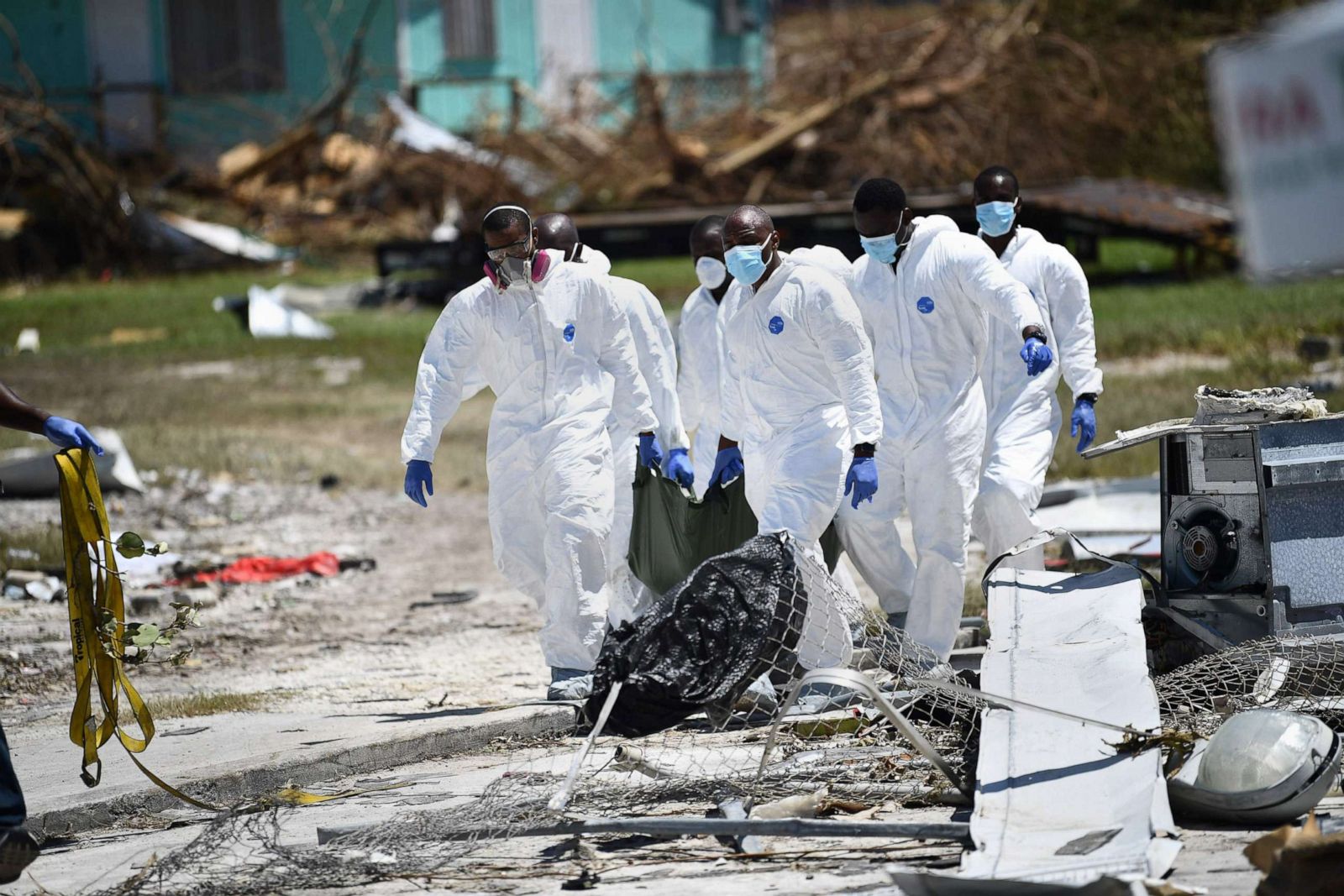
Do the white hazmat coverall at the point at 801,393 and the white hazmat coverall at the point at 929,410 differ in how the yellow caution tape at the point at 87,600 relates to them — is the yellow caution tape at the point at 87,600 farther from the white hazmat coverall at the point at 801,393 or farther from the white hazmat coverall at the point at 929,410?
the white hazmat coverall at the point at 929,410

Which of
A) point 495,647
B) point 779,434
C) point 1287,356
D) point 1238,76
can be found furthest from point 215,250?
point 1238,76

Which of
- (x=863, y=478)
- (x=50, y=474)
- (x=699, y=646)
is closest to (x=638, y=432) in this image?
(x=863, y=478)

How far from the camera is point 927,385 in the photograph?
6965mm

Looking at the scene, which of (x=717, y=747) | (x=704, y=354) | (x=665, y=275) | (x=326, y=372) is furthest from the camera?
(x=665, y=275)

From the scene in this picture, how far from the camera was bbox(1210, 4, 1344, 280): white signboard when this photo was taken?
2.46 metres

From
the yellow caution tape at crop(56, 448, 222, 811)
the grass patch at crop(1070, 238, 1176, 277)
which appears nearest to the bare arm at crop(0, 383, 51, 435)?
the yellow caution tape at crop(56, 448, 222, 811)

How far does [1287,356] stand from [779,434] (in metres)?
9.14

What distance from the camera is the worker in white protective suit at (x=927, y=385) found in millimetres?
6797

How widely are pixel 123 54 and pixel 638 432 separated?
23963 mm

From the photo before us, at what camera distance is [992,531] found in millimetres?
7035

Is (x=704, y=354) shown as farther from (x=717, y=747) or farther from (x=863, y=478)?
(x=717, y=747)

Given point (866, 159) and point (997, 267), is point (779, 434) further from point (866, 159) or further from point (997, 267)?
point (866, 159)

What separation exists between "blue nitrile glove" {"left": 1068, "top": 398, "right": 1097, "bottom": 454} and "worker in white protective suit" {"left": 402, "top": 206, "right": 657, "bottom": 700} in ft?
6.07

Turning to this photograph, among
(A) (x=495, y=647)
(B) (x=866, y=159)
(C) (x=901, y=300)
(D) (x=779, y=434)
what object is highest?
(B) (x=866, y=159)
